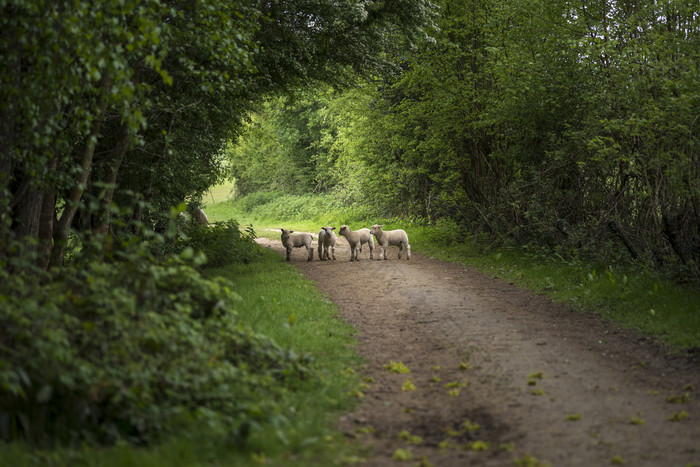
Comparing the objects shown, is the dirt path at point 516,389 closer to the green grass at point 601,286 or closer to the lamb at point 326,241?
the green grass at point 601,286

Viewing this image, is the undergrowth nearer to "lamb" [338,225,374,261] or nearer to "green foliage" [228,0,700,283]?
"green foliage" [228,0,700,283]

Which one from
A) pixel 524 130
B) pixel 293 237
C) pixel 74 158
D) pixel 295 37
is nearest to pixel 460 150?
pixel 524 130

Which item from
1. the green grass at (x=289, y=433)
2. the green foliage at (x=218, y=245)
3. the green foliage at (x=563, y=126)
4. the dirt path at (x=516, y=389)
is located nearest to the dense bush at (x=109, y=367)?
the green grass at (x=289, y=433)

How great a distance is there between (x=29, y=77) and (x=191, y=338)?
3.33 meters

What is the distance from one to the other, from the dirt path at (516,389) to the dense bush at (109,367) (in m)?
1.33

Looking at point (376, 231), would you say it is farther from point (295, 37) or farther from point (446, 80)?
point (295, 37)

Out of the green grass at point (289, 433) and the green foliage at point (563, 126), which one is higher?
the green foliage at point (563, 126)

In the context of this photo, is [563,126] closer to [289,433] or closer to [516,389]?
[516,389]

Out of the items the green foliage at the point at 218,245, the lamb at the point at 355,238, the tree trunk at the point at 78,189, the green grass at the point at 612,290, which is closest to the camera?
the tree trunk at the point at 78,189

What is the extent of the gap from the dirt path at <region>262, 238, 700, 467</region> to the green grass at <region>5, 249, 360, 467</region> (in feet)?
0.83

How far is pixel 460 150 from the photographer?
802 inches

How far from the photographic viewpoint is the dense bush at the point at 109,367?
464cm

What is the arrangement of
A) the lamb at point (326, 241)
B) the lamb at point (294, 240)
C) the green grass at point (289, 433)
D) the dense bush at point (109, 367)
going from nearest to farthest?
the green grass at point (289, 433), the dense bush at point (109, 367), the lamb at point (294, 240), the lamb at point (326, 241)

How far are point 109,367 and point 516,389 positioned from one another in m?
4.11
